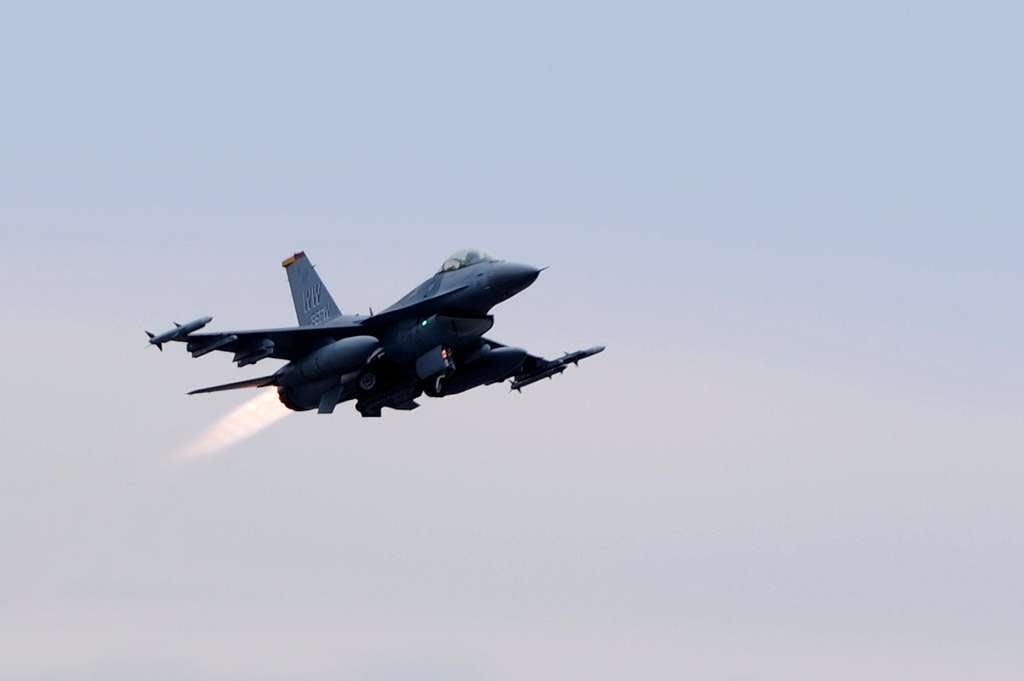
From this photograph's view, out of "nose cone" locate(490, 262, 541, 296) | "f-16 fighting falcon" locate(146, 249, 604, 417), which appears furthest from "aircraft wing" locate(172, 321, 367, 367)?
"nose cone" locate(490, 262, 541, 296)

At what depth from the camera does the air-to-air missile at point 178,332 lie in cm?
5953

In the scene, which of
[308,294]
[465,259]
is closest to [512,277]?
[465,259]

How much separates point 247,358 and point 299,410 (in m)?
4.49

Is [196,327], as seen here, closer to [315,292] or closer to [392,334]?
[392,334]

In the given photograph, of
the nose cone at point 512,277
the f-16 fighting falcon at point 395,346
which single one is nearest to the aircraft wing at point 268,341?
the f-16 fighting falcon at point 395,346

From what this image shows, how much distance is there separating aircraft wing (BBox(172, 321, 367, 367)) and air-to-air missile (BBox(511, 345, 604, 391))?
8.43 metres

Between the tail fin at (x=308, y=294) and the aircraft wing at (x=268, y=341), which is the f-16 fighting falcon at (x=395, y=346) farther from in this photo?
the tail fin at (x=308, y=294)

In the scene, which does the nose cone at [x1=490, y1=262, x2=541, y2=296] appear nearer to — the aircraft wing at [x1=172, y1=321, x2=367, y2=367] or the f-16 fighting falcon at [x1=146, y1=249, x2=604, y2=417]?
the f-16 fighting falcon at [x1=146, y1=249, x2=604, y2=417]

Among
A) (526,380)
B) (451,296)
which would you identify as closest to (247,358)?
(451,296)

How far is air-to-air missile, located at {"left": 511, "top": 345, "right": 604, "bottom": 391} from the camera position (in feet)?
237

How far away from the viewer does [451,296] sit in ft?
213

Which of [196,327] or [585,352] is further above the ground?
[585,352]

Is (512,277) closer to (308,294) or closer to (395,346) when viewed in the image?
(395,346)

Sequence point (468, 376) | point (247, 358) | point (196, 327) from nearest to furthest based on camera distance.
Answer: point (196, 327) < point (247, 358) < point (468, 376)
